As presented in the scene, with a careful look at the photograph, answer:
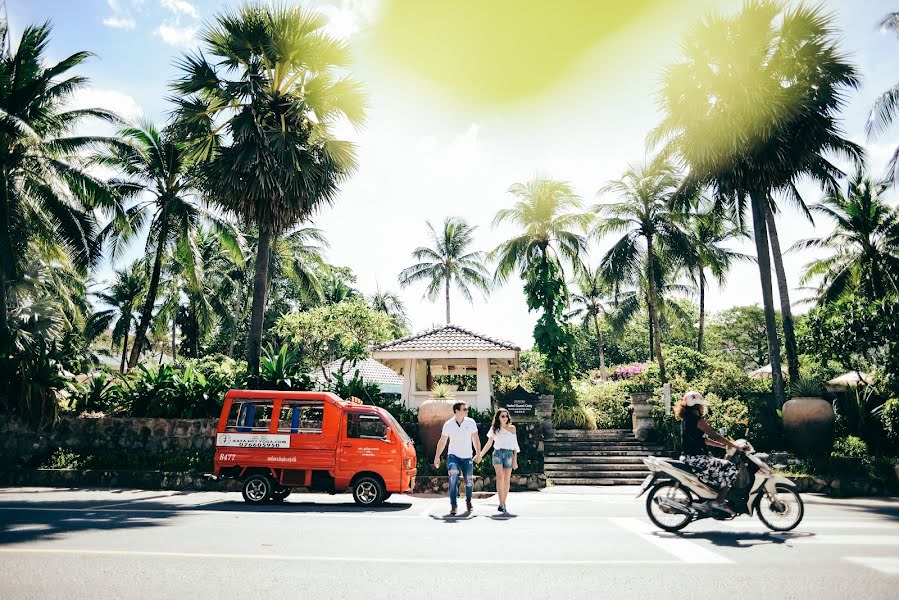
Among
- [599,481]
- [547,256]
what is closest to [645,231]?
[547,256]

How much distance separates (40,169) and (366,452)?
13.8 meters

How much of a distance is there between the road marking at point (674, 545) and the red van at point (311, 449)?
4.19 m

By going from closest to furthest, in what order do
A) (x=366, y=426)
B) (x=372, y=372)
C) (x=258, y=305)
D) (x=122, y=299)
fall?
(x=366, y=426)
(x=258, y=305)
(x=372, y=372)
(x=122, y=299)

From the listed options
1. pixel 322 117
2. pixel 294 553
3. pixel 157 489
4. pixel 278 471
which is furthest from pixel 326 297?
pixel 294 553

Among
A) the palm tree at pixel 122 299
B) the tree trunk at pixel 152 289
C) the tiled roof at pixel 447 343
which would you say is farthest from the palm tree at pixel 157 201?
the palm tree at pixel 122 299

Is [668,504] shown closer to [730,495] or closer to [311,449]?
[730,495]

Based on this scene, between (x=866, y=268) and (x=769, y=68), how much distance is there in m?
12.6

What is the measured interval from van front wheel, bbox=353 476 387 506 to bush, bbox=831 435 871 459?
11.4m

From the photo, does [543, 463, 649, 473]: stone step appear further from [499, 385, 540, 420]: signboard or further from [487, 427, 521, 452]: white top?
[487, 427, 521, 452]: white top

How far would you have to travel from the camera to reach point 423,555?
5609 mm

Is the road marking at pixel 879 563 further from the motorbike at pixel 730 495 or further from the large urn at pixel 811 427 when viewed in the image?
the large urn at pixel 811 427

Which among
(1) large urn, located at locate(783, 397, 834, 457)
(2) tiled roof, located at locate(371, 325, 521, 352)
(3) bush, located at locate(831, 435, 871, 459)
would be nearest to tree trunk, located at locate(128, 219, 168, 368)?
(2) tiled roof, located at locate(371, 325, 521, 352)

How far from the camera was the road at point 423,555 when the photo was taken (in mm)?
4434

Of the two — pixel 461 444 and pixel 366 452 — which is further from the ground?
pixel 461 444
